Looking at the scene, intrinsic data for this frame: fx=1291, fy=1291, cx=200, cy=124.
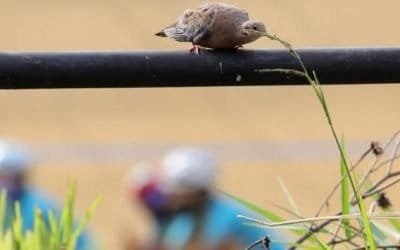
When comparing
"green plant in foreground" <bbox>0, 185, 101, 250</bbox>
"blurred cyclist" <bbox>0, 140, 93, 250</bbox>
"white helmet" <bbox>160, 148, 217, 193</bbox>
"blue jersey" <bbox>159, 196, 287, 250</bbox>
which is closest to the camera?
"green plant in foreground" <bbox>0, 185, 101, 250</bbox>

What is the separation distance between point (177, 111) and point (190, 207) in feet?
17.9

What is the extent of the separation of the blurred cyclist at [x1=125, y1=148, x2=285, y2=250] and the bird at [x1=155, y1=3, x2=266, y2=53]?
167cm

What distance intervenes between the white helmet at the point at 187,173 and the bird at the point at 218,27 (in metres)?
3.20

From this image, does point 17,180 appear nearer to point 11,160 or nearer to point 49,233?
point 11,160

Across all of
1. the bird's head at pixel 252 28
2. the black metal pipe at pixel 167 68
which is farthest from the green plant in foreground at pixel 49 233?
→ the bird's head at pixel 252 28

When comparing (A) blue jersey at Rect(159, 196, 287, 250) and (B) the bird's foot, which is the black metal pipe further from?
(A) blue jersey at Rect(159, 196, 287, 250)

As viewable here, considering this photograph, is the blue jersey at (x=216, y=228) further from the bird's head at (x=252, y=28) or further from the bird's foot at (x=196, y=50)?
the bird's foot at (x=196, y=50)

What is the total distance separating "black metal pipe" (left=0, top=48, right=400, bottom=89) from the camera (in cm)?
178

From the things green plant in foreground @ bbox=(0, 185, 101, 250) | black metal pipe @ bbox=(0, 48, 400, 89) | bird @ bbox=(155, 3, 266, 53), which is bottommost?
green plant in foreground @ bbox=(0, 185, 101, 250)

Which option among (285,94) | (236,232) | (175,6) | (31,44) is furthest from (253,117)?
(236,232)

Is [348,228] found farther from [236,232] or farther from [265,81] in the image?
[236,232]

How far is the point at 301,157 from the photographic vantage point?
10078mm

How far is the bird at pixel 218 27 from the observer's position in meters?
2.04

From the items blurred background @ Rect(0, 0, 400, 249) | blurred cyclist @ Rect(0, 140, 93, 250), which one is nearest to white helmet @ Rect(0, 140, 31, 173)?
blurred cyclist @ Rect(0, 140, 93, 250)
